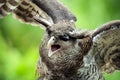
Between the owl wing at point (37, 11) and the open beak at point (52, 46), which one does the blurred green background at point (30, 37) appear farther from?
the open beak at point (52, 46)

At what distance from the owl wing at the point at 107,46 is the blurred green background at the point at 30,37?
87cm

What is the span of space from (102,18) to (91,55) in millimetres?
1551

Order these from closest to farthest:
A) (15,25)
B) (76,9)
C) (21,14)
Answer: (21,14)
(76,9)
(15,25)

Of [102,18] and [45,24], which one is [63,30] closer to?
[45,24]

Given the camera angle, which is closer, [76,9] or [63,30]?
[63,30]

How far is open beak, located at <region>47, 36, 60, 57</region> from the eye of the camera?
5.99 meters

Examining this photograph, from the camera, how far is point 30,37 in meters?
7.97

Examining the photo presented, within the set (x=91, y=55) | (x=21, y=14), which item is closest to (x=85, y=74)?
(x=91, y=55)

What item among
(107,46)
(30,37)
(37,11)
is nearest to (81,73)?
(107,46)

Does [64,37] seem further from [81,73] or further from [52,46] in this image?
[81,73]

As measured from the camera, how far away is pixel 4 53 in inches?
314

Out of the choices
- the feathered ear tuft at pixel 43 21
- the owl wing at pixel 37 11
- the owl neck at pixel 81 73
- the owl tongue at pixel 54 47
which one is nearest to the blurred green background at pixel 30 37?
the owl wing at pixel 37 11

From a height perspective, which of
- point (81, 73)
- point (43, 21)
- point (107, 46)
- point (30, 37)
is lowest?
point (81, 73)

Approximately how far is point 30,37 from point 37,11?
1143mm
